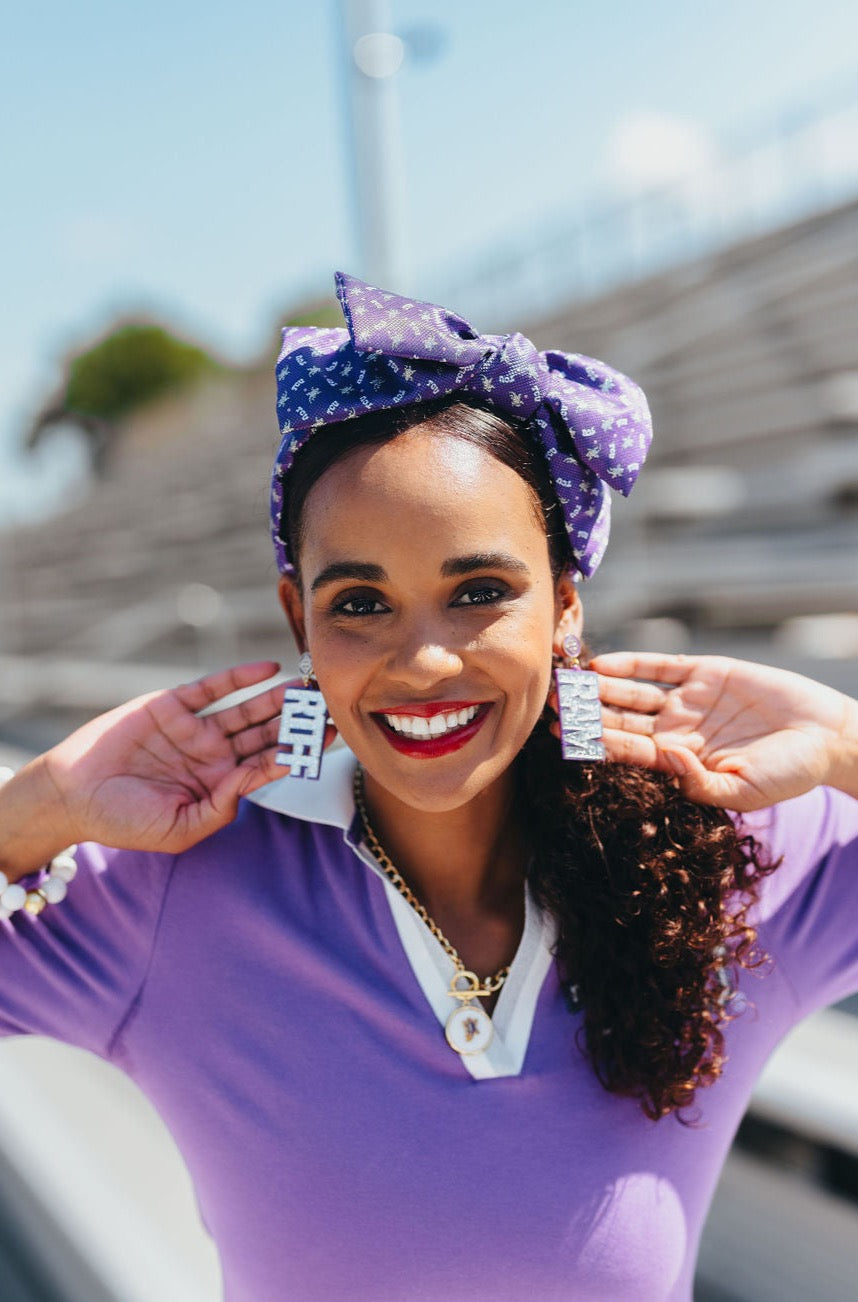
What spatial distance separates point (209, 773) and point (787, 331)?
8.52m

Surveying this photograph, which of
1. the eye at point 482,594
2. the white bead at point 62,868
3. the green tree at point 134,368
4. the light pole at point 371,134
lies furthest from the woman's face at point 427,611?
the green tree at point 134,368

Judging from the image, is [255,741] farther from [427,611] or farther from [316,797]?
[427,611]

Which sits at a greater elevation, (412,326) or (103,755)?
(412,326)

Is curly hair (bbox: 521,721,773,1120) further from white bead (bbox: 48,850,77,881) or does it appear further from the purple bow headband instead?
white bead (bbox: 48,850,77,881)

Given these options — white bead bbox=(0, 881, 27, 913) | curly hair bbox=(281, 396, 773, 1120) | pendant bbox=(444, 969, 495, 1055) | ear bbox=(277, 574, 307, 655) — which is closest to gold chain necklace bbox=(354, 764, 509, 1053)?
pendant bbox=(444, 969, 495, 1055)

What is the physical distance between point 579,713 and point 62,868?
2.08ft

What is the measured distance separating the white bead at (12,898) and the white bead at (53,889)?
1.0 inches

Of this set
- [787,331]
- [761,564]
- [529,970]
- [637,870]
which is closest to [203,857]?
[529,970]

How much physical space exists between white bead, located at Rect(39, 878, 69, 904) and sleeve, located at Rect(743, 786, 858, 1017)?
0.82m

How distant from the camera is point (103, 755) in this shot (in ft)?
4.81

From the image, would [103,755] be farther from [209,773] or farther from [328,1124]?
[328,1124]

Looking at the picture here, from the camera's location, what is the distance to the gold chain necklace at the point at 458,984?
4.39 ft

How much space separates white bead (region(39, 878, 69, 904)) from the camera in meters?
1.38

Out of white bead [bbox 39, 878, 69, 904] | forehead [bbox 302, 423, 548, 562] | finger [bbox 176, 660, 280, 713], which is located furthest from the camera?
finger [bbox 176, 660, 280, 713]
